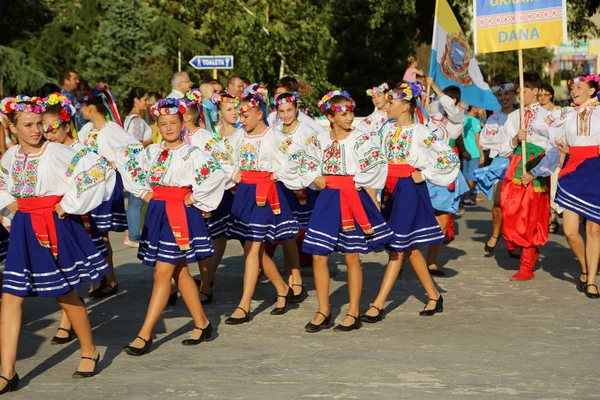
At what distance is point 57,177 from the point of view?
6.47 metres

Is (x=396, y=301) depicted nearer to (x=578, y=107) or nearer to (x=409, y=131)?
(x=409, y=131)

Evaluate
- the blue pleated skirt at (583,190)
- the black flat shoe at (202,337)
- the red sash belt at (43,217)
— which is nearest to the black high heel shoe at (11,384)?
the red sash belt at (43,217)

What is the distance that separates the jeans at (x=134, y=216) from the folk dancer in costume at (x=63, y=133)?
142 inches

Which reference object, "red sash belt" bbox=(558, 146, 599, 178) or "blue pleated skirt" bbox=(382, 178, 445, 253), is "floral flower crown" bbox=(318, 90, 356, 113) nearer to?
"blue pleated skirt" bbox=(382, 178, 445, 253)

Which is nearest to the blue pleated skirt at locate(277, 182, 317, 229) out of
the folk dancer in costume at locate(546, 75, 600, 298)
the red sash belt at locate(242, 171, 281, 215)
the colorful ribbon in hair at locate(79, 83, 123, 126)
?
the red sash belt at locate(242, 171, 281, 215)

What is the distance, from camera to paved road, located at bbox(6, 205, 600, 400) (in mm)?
6180

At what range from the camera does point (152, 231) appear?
7.17 metres

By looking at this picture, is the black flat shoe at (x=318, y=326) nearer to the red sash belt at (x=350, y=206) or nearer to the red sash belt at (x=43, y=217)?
the red sash belt at (x=350, y=206)

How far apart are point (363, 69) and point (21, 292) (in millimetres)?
29917

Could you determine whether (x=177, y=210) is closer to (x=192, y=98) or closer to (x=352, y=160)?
(x=352, y=160)

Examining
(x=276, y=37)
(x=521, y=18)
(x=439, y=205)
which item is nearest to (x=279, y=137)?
(x=439, y=205)

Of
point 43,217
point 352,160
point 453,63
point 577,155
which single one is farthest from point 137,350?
point 453,63

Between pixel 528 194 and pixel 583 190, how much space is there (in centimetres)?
113

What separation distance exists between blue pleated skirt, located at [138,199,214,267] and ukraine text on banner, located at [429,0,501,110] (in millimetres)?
5656
